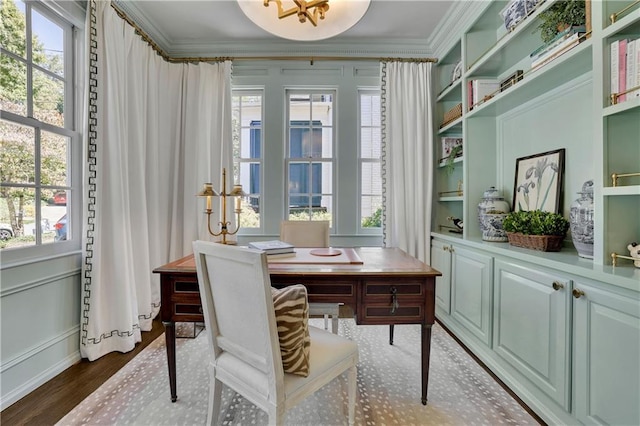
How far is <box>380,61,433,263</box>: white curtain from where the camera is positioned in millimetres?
3043

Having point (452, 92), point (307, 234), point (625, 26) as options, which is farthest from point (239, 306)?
point (452, 92)

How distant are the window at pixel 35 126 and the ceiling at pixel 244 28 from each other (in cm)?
79

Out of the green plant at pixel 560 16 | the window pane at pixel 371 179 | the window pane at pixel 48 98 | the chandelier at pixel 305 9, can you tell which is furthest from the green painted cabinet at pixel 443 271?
the window pane at pixel 48 98

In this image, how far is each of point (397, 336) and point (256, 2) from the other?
2.66m

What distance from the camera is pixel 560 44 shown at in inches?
61.8

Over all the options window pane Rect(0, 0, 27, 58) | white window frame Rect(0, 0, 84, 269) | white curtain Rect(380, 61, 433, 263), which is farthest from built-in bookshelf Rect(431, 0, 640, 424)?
window pane Rect(0, 0, 27, 58)

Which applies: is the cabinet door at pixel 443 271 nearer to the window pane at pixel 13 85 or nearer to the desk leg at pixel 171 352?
the desk leg at pixel 171 352

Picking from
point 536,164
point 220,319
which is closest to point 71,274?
point 220,319

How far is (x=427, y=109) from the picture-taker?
10.1 ft

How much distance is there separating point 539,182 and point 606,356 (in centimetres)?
122

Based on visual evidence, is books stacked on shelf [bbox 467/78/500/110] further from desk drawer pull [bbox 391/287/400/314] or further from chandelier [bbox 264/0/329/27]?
desk drawer pull [bbox 391/287/400/314]

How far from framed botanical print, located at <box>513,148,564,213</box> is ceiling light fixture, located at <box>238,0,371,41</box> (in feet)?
5.27

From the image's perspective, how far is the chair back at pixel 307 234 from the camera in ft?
7.92

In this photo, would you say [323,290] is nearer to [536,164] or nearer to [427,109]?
[536,164]
